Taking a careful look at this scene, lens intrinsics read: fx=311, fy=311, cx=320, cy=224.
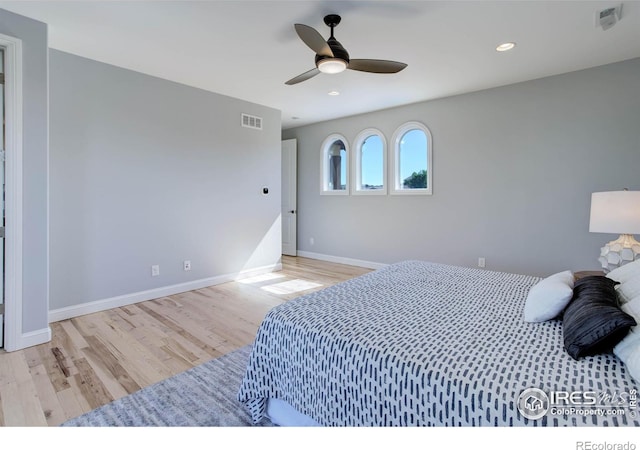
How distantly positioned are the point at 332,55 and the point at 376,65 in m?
0.49

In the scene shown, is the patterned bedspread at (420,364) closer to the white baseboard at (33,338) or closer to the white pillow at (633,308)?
the white pillow at (633,308)

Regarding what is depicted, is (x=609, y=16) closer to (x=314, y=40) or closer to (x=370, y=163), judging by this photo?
(x=314, y=40)

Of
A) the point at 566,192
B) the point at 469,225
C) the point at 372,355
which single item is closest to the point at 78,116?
the point at 372,355

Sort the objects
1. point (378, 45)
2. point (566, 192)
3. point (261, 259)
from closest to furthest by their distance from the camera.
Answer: point (378, 45)
point (566, 192)
point (261, 259)

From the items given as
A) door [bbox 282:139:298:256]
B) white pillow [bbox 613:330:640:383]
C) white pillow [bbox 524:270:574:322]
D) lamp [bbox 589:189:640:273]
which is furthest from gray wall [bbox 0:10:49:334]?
lamp [bbox 589:189:640:273]

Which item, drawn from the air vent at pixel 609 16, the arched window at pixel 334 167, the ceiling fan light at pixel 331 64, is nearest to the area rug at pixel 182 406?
the ceiling fan light at pixel 331 64

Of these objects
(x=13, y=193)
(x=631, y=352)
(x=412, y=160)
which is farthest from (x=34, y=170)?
→ (x=412, y=160)

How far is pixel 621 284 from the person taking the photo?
5.22 feet

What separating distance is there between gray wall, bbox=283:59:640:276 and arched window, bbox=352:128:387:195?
16 centimetres

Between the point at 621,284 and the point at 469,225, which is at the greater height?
the point at 469,225

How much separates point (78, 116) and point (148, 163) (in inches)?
28.7

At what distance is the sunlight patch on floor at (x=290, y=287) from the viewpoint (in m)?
3.88
